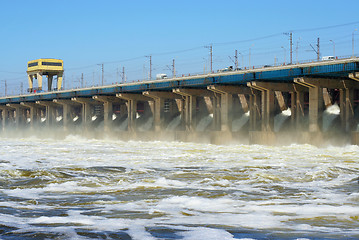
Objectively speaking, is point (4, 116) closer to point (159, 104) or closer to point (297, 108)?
point (159, 104)

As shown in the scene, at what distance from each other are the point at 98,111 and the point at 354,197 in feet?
331

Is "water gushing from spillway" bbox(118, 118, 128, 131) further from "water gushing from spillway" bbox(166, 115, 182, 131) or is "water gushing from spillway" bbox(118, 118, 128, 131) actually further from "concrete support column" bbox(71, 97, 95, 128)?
"water gushing from spillway" bbox(166, 115, 182, 131)

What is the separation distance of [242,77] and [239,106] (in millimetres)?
11003

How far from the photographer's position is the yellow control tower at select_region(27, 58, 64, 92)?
132375mm

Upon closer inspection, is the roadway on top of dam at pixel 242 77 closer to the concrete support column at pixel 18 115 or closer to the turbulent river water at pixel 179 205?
the concrete support column at pixel 18 115

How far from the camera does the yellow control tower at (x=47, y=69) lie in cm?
13238

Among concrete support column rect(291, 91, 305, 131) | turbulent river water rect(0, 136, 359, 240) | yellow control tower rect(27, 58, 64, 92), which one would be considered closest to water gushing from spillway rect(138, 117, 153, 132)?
concrete support column rect(291, 91, 305, 131)

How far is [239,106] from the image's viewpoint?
78.6 m

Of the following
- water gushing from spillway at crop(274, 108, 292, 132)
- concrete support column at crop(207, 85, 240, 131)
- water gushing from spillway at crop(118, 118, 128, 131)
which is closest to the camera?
water gushing from spillway at crop(274, 108, 292, 132)

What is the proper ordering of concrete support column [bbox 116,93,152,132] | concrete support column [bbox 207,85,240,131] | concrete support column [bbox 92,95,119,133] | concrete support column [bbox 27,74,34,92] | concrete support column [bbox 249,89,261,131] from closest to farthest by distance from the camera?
concrete support column [bbox 249,89,261,131] < concrete support column [bbox 207,85,240,131] < concrete support column [bbox 116,93,152,132] < concrete support column [bbox 92,95,119,133] < concrete support column [bbox 27,74,34,92]

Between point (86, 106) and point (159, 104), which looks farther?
point (86, 106)

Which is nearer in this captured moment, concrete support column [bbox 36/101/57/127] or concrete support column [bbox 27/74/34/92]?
concrete support column [bbox 36/101/57/127]

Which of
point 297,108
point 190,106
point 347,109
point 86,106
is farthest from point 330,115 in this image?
point 86,106

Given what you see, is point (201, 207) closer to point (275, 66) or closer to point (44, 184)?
point (44, 184)
